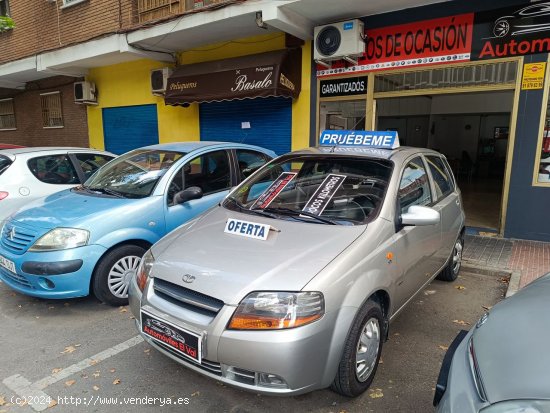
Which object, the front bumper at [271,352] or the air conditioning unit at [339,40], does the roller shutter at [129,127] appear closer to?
the air conditioning unit at [339,40]

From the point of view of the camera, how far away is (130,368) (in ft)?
9.45

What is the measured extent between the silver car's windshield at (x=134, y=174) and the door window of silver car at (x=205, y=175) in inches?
6.7

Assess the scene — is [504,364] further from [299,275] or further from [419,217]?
[419,217]

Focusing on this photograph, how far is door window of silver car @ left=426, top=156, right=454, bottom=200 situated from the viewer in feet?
12.7

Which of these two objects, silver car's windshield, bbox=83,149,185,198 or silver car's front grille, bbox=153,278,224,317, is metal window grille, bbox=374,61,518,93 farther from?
silver car's front grille, bbox=153,278,224,317

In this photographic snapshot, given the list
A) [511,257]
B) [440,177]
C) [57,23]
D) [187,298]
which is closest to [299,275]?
[187,298]

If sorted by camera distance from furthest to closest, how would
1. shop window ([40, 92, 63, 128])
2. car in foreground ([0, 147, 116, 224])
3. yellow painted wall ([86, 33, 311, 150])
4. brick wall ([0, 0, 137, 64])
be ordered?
shop window ([40, 92, 63, 128]) → brick wall ([0, 0, 137, 64]) → yellow painted wall ([86, 33, 311, 150]) → car in foreground ([0, 147, 116, 224])

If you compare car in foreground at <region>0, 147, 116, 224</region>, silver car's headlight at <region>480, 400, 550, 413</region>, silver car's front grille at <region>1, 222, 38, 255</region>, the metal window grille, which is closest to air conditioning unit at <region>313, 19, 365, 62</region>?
the metal window grille

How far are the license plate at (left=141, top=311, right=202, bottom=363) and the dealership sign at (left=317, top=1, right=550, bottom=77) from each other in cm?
600

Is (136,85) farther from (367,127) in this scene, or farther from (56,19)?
(367,127)

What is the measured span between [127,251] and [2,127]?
14.9m

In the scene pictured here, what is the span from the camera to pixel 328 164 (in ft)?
11.4

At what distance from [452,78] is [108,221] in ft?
18.6

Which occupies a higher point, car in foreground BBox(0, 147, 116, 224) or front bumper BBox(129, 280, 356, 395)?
car in foreground BBox(0, 147, 116, 224)
